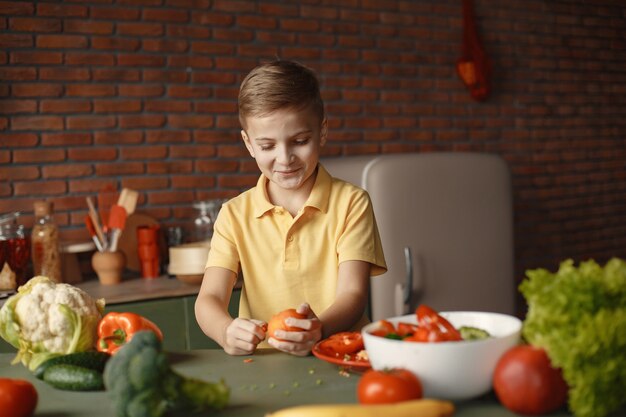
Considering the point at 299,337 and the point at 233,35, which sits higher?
the point at 233,35

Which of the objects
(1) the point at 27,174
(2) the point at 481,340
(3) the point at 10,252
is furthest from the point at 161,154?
(2) the point at 481,340

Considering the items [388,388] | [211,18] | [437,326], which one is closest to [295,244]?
[437,326]

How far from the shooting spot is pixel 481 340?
1093 millimetres

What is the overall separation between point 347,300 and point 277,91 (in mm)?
514

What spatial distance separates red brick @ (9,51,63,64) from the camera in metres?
3.32

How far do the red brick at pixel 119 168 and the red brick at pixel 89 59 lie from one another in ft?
1.45

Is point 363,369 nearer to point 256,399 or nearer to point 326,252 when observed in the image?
point 256,399

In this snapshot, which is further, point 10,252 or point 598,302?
point 10,252

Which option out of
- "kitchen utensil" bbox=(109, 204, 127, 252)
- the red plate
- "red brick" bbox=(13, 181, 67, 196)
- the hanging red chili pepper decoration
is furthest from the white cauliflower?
the hanging red chili pepper decoration

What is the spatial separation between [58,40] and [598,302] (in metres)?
Answer: 2.95

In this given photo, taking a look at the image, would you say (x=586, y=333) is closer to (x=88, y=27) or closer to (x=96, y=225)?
(x=96, y=225)

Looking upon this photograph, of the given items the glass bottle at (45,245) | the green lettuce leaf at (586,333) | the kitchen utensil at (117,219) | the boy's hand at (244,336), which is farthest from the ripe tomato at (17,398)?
the kitchen utensil at (117,219)

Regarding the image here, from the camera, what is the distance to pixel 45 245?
3.11 metres

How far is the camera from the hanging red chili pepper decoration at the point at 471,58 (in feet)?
14.6
